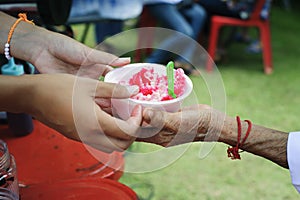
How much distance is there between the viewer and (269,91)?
354 cm

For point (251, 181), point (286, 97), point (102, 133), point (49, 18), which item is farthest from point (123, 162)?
point (286, 97)

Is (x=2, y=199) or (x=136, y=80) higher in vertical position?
(x=136, y=80)

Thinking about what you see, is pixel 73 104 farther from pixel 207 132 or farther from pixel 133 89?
pixel 207 132

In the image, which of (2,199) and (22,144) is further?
(22,144)

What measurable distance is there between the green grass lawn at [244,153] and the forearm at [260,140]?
237 mm

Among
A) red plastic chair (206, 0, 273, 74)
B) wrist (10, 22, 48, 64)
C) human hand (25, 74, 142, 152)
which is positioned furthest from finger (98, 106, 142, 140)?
red plastic chair (206, 0, 273, 74)

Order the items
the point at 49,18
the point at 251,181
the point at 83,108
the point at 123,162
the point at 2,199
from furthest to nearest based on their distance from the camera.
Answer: the point at 251,181
the point at 49,18
the point at 123,162
the point at 2,199
the point at 83,108

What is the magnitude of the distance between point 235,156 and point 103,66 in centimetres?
44

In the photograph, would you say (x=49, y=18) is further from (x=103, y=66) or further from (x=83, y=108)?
(x=83, y=108)

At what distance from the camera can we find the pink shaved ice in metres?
1.07

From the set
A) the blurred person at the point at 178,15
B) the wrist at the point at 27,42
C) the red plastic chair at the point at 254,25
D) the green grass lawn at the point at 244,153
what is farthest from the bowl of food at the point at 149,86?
the red plastic chair at the point at 254,25

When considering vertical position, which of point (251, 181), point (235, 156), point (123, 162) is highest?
point (235, 156)

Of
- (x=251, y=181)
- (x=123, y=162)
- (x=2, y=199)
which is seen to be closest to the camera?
(x=2, y=199)

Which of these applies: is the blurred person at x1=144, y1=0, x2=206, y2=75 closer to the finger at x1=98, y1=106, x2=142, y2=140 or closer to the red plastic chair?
the red plastic chair
